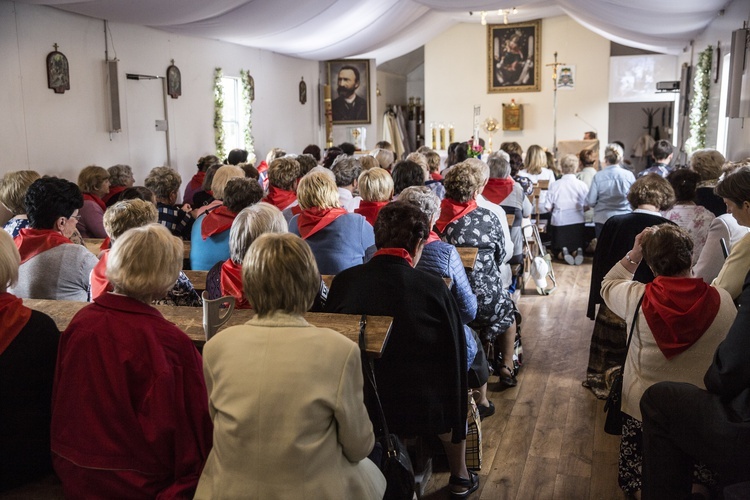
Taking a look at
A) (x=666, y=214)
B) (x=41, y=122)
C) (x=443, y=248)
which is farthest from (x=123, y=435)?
(x=41, y=122)

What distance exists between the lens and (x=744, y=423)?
2348 mm

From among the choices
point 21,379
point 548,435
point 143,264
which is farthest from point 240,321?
point 548,435

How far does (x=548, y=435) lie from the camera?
13.0 feet

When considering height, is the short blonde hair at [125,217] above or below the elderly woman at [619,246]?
above

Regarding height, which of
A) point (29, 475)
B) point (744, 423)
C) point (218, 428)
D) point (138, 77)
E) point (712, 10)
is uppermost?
point (712, 10)

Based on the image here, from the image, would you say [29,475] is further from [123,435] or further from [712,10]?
[712,10]

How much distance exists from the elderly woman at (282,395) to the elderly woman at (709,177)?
3.62 metres

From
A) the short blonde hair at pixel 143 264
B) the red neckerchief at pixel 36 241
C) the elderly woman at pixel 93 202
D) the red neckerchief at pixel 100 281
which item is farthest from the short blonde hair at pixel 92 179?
the short blonde hair at pixel 143 264

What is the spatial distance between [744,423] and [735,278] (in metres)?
0.83

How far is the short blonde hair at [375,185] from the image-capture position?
4.66 m

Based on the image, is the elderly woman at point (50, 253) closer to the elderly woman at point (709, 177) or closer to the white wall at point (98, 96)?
the white wall at point (98, 96)

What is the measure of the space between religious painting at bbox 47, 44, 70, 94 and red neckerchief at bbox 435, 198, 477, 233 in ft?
14.9

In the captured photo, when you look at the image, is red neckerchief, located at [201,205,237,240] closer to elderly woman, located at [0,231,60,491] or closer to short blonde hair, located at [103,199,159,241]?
short blonde hair, located at [103,199,159,241]

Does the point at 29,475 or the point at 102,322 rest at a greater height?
the point at 102,322
